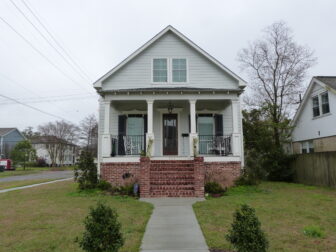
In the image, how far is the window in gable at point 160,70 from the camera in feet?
43.4

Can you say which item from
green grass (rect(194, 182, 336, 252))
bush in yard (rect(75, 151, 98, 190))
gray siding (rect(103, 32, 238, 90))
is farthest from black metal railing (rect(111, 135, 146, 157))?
green grass (rect(194, 182, 336, 252))

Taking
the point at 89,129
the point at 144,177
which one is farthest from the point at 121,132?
the point at 89,129

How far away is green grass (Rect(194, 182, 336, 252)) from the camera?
455 cm

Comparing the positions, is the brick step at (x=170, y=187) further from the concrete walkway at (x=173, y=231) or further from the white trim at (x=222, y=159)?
the concrete walkway at (x=173, y=231)

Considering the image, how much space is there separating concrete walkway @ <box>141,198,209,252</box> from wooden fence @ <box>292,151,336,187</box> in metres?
8.13

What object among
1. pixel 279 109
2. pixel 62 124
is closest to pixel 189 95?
pixel 279 109

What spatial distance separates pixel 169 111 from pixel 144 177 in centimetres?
470

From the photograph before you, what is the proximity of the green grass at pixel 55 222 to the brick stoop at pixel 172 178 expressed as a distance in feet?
4.70

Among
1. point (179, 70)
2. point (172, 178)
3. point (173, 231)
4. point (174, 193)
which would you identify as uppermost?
point (179, 70)

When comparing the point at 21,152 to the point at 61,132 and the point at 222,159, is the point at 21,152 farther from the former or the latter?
the point at 222,159

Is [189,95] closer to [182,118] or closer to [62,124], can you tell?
[182,118]

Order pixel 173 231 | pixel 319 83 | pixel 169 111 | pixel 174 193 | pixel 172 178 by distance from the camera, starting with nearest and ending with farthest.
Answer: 1. pixel 173 231
2. pixel 174 193
3. pixel 172 178
4. pixel 169 111
5. pixel 319 83

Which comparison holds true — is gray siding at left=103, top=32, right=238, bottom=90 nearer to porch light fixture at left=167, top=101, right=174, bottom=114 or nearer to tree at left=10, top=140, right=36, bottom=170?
porch light fixture at left=167, top=101, right=174, bottom=114

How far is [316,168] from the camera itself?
525 inches
